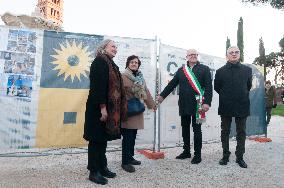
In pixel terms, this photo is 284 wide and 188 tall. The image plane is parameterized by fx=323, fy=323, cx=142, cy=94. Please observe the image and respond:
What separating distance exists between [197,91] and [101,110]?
2.00 metres

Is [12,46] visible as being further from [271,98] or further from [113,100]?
[271,98]

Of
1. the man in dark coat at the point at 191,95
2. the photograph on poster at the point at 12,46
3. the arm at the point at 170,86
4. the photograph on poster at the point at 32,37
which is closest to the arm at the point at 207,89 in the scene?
the man in dark coat at the point at 191,95

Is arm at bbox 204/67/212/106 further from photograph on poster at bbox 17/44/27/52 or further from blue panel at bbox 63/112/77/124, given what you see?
photograph on poster at bbox 17/44/27/52

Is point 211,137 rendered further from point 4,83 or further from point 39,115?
point 4,83

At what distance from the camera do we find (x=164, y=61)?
5.73m

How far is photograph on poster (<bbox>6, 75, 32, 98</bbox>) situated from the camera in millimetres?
4473

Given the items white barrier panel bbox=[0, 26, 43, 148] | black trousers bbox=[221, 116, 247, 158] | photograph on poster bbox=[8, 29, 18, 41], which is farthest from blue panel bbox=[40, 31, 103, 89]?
black trousers bbox=[221, 116, 247, 158]

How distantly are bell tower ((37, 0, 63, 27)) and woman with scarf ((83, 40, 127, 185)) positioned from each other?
80.0 m

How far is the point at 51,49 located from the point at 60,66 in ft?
0.90

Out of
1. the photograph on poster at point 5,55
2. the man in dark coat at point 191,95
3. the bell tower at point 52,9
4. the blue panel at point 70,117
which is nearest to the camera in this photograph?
the photograph on poster at point 5,55

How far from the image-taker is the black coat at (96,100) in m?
3.81

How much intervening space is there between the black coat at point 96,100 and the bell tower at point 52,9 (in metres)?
80.0

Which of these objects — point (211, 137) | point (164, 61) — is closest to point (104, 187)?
point (164, 61)

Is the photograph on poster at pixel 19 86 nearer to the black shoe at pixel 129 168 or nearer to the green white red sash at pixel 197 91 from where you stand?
the black shoe at pixel 129 168
